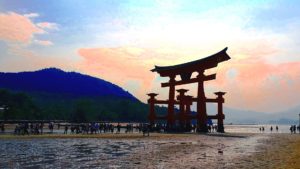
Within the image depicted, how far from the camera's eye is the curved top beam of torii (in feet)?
177

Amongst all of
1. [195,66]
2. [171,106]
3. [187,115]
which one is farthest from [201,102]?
[171,106]

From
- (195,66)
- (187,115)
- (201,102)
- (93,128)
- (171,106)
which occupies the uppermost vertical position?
(195,66)

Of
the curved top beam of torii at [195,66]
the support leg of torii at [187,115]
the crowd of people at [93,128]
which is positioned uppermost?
the curved top beam of torii at [195,66]

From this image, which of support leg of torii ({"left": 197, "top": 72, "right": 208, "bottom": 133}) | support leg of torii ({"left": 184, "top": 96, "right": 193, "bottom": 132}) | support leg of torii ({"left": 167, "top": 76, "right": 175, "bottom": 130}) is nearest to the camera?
support leg of torii ({"left": 197, "top": 72, "right": 208, "bottom": 133})

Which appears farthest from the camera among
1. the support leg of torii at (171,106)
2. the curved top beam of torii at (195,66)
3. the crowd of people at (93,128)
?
the support leg of torii at (171,106)

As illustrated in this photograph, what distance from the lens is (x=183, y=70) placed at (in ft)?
196

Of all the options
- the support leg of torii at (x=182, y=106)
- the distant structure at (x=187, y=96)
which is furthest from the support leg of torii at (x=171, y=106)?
the support leg of torii at (x=182, y=106)

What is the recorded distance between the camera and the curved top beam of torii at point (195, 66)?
54000 millimetres

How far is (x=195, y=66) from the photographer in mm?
57469

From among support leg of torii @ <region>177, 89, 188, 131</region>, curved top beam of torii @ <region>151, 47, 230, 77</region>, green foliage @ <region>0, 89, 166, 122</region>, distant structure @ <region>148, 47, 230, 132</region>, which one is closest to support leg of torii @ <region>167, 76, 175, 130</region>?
distant structure @ <region>148, 47, 230, 132</region>

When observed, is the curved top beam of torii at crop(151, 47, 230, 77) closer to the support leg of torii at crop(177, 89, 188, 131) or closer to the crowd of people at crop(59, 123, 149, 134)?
the support leg of torii at crop(177, 89, 188, 131)

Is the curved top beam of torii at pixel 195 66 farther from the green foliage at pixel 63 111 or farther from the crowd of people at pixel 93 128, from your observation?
the green foliage at pixel 63 111

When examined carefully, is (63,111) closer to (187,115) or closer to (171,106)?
(171,106)

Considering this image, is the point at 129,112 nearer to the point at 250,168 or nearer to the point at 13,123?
the point at 13,123
